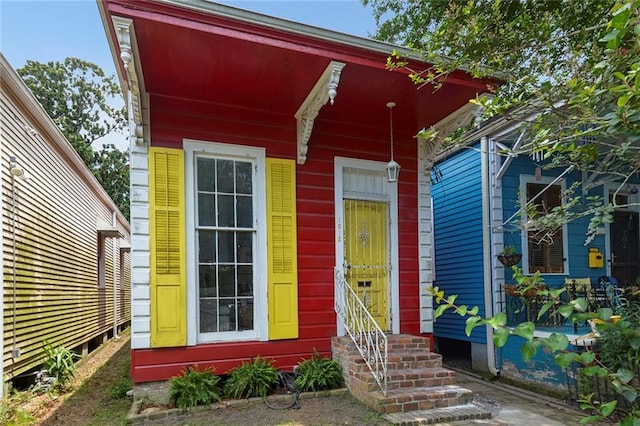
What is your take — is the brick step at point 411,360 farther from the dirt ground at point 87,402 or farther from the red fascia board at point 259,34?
the red fascia board at point 259,34

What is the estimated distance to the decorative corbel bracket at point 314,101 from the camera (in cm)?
394

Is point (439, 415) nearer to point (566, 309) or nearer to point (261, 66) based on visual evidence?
point (566, 309)

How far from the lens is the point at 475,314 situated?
1484mm

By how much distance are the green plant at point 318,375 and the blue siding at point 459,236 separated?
2.89m

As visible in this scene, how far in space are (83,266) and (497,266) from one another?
8.16m

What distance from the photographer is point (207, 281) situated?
4617 mm

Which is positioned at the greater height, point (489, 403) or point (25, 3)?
point (25, 3)

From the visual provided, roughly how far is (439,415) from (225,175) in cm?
333

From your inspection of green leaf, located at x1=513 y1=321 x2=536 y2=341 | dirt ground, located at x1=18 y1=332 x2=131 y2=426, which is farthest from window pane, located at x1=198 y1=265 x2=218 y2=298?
green leaf, located at x1=513 y1=321 x2=536 y2=341

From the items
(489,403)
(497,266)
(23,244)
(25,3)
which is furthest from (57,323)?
(497,266)

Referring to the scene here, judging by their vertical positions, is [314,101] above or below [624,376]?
above

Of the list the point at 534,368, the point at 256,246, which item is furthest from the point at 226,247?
the point at 534,368

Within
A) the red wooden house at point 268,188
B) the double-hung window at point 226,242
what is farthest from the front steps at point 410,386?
the double-hung window at point 226,242

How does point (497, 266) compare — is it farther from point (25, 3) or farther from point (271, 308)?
Result: point (25, 3)
